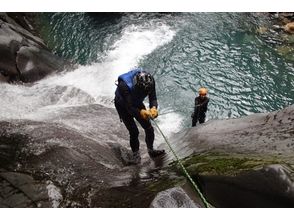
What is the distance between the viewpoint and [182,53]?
1845 centimetres

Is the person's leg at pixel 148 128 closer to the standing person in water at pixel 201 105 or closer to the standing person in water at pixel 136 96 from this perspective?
the standing person in water at pixel 136 96

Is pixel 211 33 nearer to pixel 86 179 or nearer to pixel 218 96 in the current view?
pixel 218 96

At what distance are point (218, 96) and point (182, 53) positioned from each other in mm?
3766

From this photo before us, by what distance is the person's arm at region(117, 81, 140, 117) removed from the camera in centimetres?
728

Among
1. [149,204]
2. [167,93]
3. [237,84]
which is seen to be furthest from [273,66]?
[149,204]

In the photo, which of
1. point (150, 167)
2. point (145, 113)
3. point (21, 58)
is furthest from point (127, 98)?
point (21, 58)

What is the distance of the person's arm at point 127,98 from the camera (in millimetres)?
7278

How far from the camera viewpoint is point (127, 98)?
7301 millimetres

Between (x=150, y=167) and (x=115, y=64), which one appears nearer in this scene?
(x=150, y=167)

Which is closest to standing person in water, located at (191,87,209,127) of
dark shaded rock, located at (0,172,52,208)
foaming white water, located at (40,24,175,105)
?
foaming white water, located at (40,24,175,105)

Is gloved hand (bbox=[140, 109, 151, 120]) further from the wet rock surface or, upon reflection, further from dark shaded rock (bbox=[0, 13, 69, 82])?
dark shaded rock (bbox=[0, 13, 69, 82])

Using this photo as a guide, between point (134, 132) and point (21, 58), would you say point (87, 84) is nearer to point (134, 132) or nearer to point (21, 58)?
point (21, 58)

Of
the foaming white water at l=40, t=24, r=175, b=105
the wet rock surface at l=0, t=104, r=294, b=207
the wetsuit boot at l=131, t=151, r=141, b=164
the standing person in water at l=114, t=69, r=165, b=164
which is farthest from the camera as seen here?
the foaming white water at l=40, t=24, r=175, b=105

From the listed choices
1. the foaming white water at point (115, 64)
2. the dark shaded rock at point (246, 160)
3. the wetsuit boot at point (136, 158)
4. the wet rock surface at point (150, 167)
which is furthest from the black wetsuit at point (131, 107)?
the foaming white water at point (115, 64)
